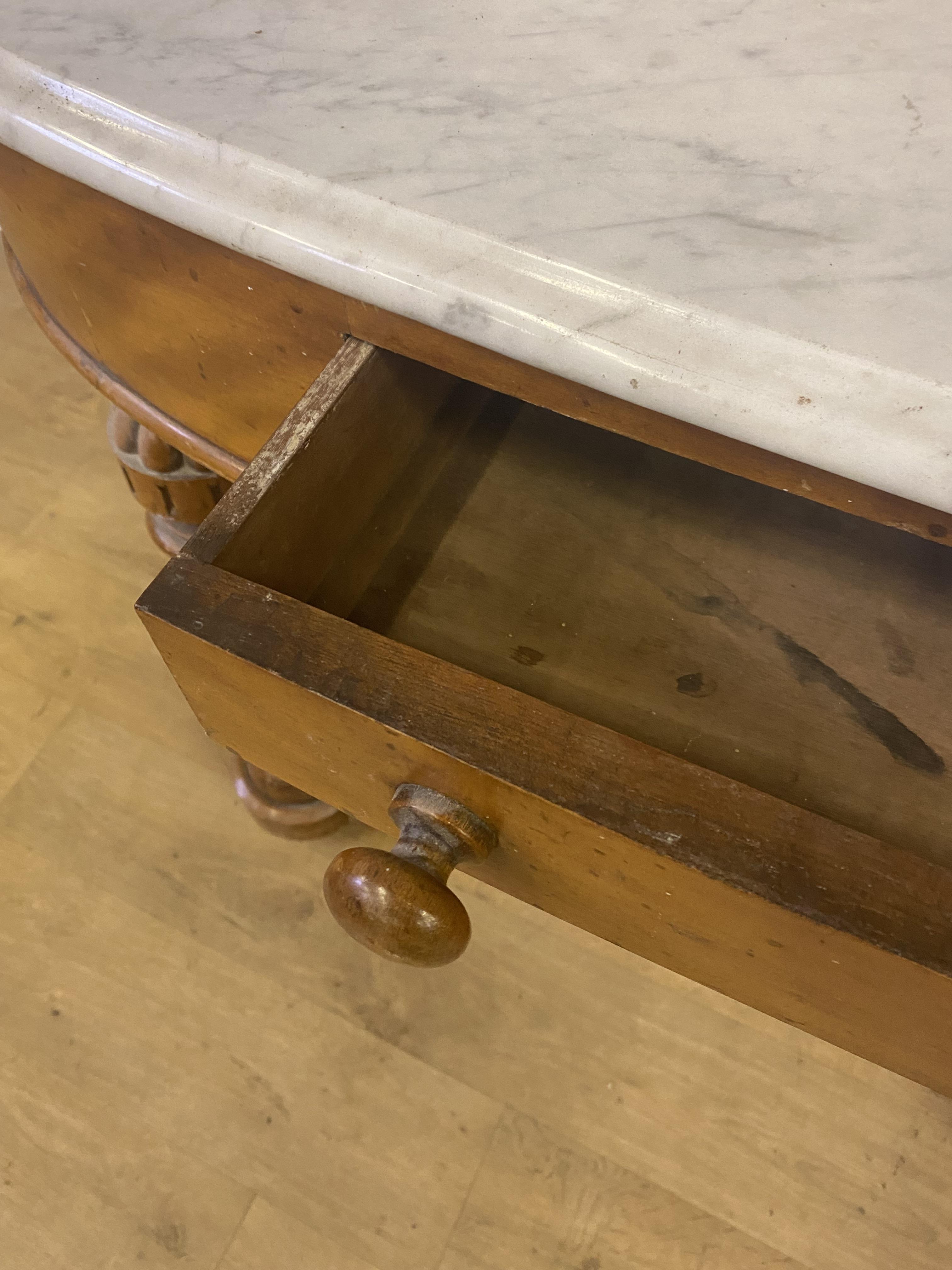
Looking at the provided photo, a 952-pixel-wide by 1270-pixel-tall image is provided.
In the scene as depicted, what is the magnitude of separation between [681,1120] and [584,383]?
594mm

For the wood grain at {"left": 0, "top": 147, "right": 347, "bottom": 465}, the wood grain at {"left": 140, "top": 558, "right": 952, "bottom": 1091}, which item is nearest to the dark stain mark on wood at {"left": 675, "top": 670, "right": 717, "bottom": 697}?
the wood grain at {"left": 140, "top": 558, "right": 952, "bottom": 1091}

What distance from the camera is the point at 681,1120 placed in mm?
702

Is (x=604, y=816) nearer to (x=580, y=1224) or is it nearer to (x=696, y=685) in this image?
(x=696, y=685)

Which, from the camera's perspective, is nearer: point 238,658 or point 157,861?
point 238,658

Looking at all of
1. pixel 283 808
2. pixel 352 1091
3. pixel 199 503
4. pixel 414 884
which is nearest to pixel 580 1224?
pixel 352 1091

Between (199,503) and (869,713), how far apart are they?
59cm

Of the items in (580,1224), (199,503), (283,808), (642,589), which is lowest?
(580,1224)

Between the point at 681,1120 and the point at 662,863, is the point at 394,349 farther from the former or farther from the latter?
the point at 681,1120

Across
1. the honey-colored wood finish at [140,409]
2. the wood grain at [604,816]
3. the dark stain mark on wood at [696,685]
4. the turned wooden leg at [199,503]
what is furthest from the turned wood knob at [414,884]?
the turned wooden leg at [199,503]

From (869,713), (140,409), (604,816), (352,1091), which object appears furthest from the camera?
(352,1091)

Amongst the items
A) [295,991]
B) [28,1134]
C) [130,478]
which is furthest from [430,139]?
[28,1134]

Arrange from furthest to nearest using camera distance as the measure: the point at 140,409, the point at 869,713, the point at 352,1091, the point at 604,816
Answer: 1. the point at 352,1091
2. the point at 140,409
3. the point at 869,713
4. the point at 604,816

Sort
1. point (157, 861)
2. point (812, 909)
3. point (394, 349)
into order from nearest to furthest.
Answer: point (812, 909) → point (394, 349) → point (157, 861)

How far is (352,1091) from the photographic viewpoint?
72cm
